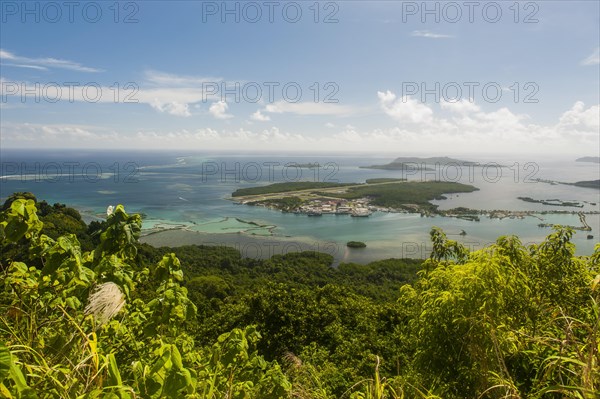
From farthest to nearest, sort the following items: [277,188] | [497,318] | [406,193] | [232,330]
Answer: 1. [277,188]
2. [406,193]
3. [497,318]
4. [232,330]

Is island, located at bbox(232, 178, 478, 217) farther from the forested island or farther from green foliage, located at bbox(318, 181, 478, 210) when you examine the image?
the forested island

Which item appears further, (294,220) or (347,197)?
(347,197)

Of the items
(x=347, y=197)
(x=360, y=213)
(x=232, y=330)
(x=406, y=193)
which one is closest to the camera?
(x=232, y=330)

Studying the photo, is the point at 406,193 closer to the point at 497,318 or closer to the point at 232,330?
the point at 497,318

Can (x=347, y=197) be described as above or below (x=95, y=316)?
below

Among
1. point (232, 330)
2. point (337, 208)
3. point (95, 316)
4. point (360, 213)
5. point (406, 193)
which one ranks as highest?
point (95, 316)

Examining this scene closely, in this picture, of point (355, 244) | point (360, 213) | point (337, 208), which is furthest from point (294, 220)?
point (355, 244)

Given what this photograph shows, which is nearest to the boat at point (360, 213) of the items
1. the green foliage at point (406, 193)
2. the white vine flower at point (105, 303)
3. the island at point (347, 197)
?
the island at point (347, 197)
